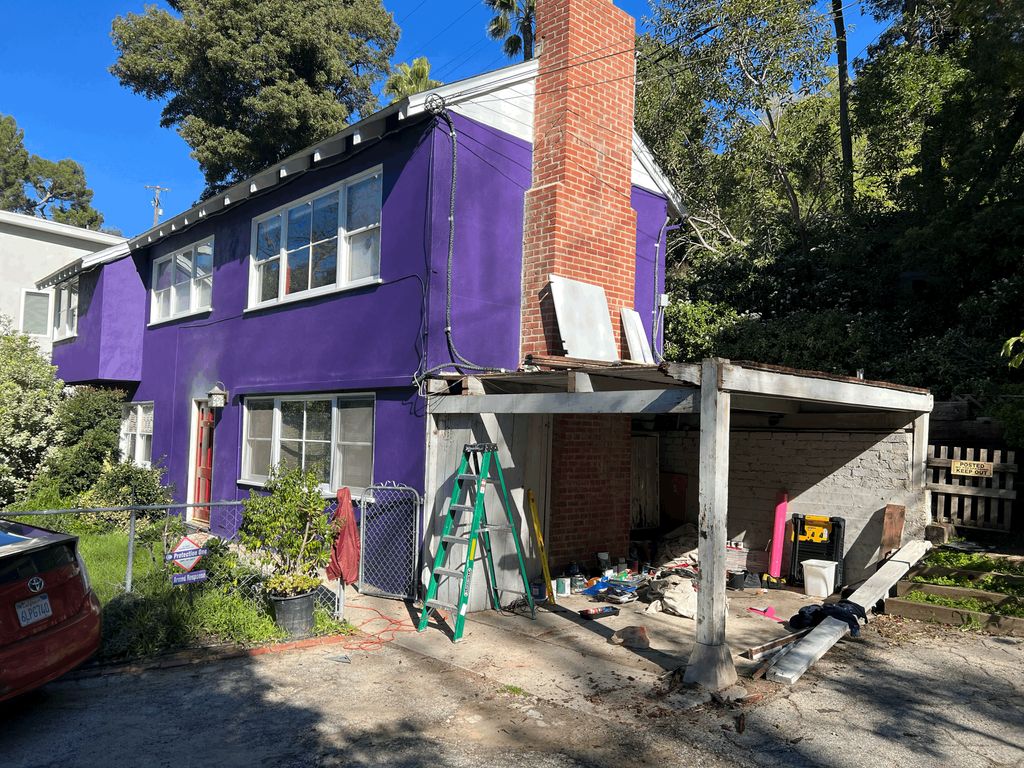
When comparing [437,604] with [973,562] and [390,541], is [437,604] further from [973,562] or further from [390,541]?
[973,562]

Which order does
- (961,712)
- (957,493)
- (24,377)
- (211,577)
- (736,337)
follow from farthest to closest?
(736,337) < (24,377) < (957,493) < (211,577) < (961,712)

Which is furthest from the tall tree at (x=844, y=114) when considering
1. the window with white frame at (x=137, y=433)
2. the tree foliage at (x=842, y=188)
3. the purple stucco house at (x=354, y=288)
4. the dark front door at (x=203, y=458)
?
the window with white frame at (x=137, y=433)

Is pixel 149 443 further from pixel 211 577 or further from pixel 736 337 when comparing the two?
pixel 736 337

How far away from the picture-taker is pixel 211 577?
24.1ft

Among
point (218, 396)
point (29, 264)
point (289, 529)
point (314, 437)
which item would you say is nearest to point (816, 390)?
point (289, 529)

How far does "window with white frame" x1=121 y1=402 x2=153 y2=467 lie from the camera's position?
48.7 ft

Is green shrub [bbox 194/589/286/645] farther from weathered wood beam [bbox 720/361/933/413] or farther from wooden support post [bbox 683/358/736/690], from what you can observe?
weathered wood beam [bbox 720/361/933/413]

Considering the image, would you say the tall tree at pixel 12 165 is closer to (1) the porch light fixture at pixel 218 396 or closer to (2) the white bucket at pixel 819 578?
(1) the porch light fixture at pixel 218 396

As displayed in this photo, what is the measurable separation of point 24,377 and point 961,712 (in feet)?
51.7

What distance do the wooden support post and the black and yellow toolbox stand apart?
4293 millimetres

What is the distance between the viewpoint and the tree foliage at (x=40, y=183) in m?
44.2

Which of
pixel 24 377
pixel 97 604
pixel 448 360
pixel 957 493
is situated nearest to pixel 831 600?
pixel 957 493

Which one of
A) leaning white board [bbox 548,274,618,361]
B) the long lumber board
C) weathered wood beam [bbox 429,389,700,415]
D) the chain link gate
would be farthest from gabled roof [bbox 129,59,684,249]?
the long lumber board

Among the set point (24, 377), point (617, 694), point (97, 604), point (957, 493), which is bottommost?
point (617, 694)
